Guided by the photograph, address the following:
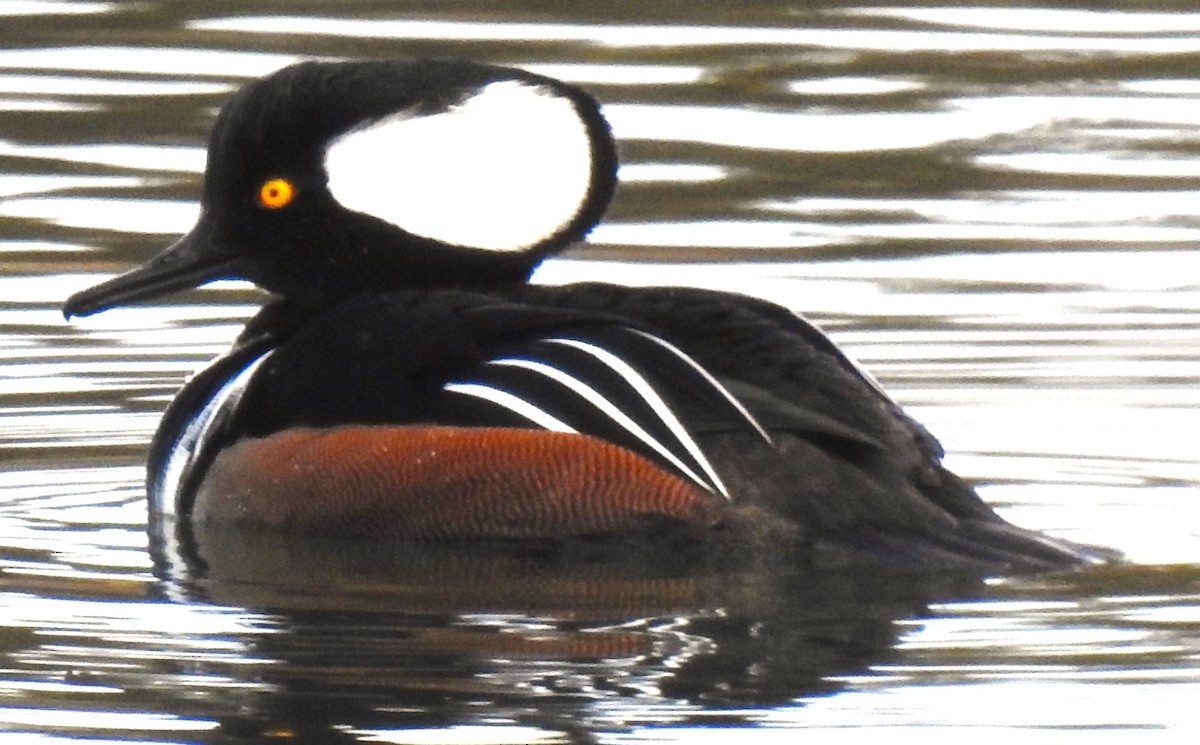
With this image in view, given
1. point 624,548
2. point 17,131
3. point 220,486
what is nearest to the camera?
point 624,548

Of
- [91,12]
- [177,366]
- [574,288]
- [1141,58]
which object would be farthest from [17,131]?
[574,288]

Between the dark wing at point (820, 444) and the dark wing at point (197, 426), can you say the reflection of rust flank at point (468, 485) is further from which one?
the dark wing at point (197, 426)

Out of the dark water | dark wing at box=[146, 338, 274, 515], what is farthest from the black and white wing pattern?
dark wing at box=[146, 338, 274, 515]

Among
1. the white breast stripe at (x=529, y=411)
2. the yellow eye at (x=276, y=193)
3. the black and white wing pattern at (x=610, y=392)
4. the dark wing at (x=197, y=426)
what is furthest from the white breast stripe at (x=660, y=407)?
the yellow eye at (x=276, y=193)

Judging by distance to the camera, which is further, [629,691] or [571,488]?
[571,488]

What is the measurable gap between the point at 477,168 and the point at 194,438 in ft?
2.97

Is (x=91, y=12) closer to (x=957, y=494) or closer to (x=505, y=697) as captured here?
(x=957, y=494)

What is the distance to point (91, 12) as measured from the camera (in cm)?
1355

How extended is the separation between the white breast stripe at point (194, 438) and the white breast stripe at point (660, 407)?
0.96 meters

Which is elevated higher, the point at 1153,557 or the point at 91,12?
the point at 91,12

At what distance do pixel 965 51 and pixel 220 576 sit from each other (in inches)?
277

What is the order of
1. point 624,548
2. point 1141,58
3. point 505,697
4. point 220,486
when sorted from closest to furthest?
point 505,697, point 624,548, point 220,486, point 1141,58

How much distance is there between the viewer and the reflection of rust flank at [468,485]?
6.48 meters

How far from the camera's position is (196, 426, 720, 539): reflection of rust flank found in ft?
21.2
